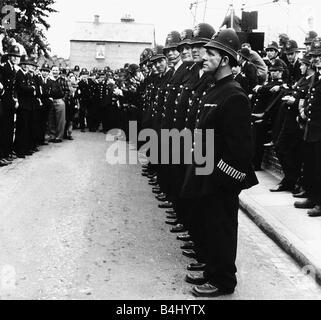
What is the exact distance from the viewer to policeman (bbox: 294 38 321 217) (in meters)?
7.60

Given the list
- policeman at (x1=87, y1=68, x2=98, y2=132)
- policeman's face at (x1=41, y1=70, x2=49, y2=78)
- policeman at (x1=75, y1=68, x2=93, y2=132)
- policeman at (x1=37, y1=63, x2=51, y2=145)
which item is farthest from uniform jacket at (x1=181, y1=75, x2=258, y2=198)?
policeman at (x1=87, y1=68, x2=98, y2=132)

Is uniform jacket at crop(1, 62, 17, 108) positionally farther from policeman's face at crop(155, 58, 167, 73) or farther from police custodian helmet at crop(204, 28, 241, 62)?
police custodian helmet at crop(204, 28, 241, 62)

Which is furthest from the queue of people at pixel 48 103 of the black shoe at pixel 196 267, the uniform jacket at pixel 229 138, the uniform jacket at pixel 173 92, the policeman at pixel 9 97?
the uniform jacket at pixel 229 138

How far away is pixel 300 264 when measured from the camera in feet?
19.2

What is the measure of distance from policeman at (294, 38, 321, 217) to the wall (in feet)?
173

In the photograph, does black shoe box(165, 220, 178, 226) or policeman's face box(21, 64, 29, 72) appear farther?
policeman's face box(21, 64, 29, 72)

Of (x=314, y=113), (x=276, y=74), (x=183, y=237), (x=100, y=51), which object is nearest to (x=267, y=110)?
(x=276, y=74)

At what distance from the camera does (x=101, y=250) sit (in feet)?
20.0

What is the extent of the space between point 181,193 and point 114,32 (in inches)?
2284

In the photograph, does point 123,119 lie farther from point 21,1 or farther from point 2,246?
point 2,246

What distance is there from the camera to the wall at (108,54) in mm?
60062

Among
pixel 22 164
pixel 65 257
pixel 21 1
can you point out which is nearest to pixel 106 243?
pixel 65 257

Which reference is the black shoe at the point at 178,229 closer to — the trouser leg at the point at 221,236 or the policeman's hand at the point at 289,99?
the trouser leg at the point at 221,236

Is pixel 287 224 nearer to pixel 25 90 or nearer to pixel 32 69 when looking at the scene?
pixel 25 90
